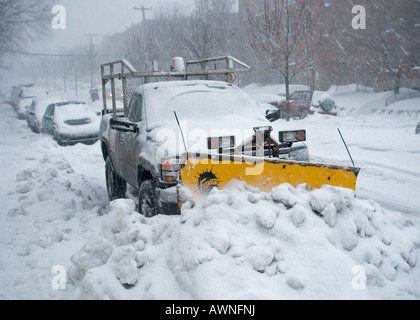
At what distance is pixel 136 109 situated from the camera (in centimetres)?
604

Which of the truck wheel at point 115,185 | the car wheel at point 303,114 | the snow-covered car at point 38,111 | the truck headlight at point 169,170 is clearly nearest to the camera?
the truck headlight at point 169,170

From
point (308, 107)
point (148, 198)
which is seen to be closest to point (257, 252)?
point (148, 198)

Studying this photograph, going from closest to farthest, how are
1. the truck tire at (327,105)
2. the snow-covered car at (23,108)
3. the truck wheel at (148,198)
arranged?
the truck wheel at (148,198), the truck tire at (327,105), the snow-covered car at (23,108)

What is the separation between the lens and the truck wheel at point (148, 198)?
4883mm

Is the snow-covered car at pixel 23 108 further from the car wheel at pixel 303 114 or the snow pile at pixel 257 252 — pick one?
the snow pile at pixel 257 252

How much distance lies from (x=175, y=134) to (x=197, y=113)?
72 cm

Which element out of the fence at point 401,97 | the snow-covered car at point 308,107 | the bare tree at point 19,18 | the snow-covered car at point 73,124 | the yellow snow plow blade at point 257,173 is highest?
the bare tree at point 19,18

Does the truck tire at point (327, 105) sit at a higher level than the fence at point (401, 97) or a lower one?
lower

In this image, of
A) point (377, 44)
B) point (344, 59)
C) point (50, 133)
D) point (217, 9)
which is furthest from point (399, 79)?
point (50, 133)

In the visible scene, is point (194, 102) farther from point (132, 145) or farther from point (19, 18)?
point (19, 18)

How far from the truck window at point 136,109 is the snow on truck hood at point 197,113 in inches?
6.3

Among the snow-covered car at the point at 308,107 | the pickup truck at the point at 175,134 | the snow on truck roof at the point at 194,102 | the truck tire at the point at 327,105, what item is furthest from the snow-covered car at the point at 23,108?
→ the snow on truck roof at the point at 194,102

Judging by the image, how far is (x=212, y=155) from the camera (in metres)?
4.13
